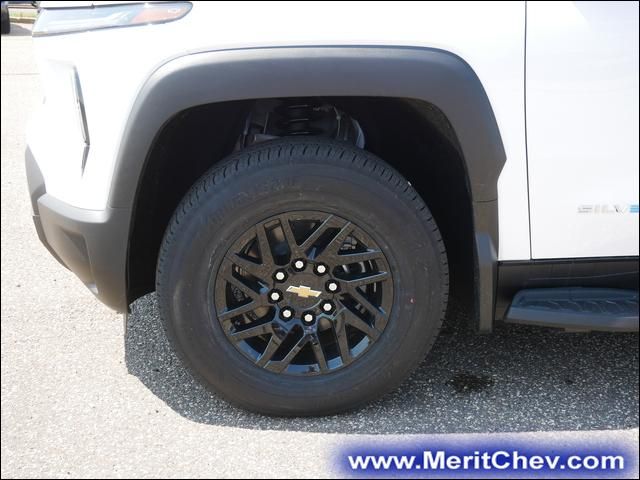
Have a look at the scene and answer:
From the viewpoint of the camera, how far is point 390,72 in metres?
1.97

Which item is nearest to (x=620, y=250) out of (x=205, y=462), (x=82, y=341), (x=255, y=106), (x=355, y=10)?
(x=355, y=10)

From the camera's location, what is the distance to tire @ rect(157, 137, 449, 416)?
83.8 inches

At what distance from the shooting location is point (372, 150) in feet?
8.36

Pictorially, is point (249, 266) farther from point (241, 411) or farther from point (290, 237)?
point (241, 411)

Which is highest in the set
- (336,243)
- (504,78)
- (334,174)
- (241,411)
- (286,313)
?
(504,78)

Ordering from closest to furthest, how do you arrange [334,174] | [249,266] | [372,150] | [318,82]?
[318,82]
[334,174]
[249,266]
[372,150]

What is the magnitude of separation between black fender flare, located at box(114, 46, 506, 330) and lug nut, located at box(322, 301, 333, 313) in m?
0.66

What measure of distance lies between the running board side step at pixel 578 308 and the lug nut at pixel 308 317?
2.01 feet

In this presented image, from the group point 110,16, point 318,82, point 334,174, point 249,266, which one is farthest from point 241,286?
point 110,16

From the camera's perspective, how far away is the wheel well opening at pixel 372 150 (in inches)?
88.4

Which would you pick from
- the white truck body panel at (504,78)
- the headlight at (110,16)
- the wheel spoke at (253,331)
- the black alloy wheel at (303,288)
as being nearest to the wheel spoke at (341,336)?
the black alloy wheel at (303,288)

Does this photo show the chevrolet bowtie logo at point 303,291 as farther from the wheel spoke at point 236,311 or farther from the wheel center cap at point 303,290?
the wheel spoke at point 236,311

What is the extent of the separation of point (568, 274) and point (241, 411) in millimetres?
1175

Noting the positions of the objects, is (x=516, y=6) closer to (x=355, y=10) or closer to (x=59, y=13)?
(x=355, y=10)
